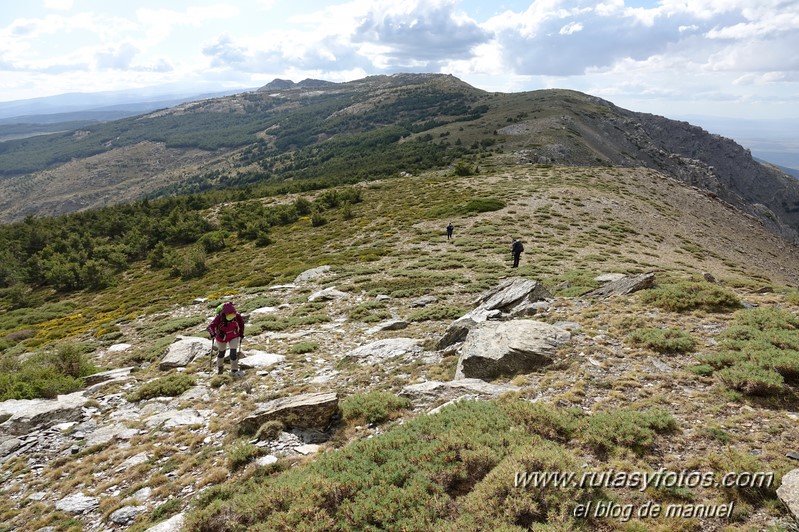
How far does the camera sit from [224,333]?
558 inches

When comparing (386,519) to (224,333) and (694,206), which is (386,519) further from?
(694,206)

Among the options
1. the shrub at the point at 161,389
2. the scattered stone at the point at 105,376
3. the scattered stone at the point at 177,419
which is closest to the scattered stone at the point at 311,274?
the scattered stone at the point at 105,376

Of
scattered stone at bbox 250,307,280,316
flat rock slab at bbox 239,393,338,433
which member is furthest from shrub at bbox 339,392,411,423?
scattered stone at bbox 250,307,280,316

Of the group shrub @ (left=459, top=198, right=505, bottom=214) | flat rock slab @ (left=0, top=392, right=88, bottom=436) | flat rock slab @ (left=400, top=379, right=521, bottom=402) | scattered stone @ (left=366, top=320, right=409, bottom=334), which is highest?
shrub @ (left=459, top=198, right=505, bottom=214)

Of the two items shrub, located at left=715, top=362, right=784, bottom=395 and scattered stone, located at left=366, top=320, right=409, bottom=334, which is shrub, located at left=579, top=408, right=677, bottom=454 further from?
scattered stone, located at left=366, top=320, right=409, bottom=334

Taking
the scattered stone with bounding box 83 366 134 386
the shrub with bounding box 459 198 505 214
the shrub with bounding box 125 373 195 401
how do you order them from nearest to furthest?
the shrub with bounding box 125 373 195 401, the scattered stone with bounding box 83 366 134 386, the shrub with bounding box 459 198 505 214

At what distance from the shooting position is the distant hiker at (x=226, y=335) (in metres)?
14.0

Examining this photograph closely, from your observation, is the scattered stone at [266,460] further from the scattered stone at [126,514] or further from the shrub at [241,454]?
the scattered stone at [126,514]

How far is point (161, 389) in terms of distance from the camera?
13.0m

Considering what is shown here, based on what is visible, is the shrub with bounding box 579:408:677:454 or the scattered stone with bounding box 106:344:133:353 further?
the scattered stone with bounding box 106:344:133:353

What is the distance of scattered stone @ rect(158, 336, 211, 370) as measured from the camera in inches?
611

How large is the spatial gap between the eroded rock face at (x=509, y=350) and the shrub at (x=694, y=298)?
14.8 feet

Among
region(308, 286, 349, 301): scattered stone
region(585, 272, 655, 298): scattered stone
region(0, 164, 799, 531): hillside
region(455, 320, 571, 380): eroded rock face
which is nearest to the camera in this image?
region(0, 164, 799, 531): hillside

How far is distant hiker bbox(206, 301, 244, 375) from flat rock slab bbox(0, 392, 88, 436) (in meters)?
4.22
